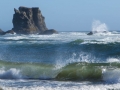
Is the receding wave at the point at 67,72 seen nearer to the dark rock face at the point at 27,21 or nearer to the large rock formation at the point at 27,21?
the large rock formation at the point at 27,21

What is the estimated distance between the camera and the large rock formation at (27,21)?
84.6m

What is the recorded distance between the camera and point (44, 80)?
1576 cm

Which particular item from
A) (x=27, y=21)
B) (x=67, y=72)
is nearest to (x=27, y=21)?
(x=27, y=21)

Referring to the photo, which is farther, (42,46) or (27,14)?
(27,14)

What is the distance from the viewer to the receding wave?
1628 cm

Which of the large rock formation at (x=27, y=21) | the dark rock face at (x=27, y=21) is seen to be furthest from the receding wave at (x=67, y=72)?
the dark rock face at (x=27, y=21)

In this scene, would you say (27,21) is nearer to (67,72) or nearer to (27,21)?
(27,21)

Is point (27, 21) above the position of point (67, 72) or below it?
above

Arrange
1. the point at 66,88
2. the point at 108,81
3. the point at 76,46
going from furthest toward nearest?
1. the point at 76,46
2. the point at 108,81
3. the point at 66,88

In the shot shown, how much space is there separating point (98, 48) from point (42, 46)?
713cm

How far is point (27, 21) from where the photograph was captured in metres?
84.8

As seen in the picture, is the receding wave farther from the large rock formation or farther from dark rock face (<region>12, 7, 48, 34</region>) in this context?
dark rock face (<region>12, 7, 48, 34</region>)

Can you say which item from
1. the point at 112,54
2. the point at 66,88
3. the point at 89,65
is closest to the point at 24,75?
the point at 89,65

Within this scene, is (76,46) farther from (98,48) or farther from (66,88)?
(66,88)
